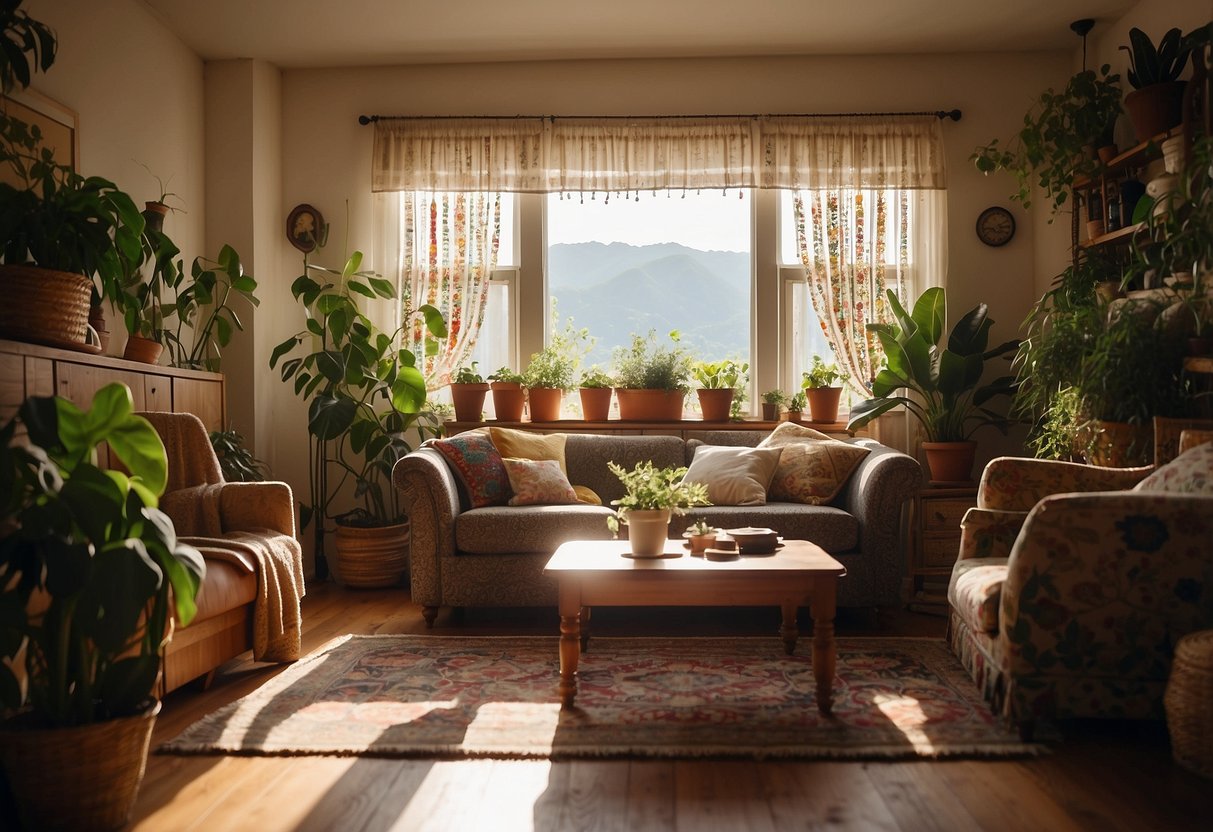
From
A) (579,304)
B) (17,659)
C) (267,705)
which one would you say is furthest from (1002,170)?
(17,659)

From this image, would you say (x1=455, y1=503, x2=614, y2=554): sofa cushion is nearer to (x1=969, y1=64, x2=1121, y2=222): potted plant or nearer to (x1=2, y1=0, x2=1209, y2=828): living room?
(x1=2, y1=0, x2=1209, y2=828): living room

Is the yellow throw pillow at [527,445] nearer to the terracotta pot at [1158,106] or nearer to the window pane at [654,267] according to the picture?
the window pane at [654,267]

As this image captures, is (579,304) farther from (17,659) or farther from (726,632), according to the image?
(17,659)

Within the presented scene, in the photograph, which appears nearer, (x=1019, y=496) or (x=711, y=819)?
(x=711, y=819)

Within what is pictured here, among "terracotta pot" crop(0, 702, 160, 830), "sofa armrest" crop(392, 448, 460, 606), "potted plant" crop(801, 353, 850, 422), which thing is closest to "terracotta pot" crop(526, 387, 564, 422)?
"sofa armrest" crop(392, 448, 460, 606)

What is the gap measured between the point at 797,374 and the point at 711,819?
3588 mm

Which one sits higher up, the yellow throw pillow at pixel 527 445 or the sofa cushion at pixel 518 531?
the yellow throw pillow at pixel 527 445

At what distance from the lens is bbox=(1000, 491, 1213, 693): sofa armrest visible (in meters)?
2.46

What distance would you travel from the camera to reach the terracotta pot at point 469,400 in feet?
16.9

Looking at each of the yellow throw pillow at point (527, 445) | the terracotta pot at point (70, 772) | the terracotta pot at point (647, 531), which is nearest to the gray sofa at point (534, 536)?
the yellow throw pillow at point (527, 445)

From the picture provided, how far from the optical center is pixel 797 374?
5.36 metres

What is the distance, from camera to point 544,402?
5160 mm

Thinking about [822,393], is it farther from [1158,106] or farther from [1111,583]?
[1111,583]

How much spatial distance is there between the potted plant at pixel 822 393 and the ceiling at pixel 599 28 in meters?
1.80
